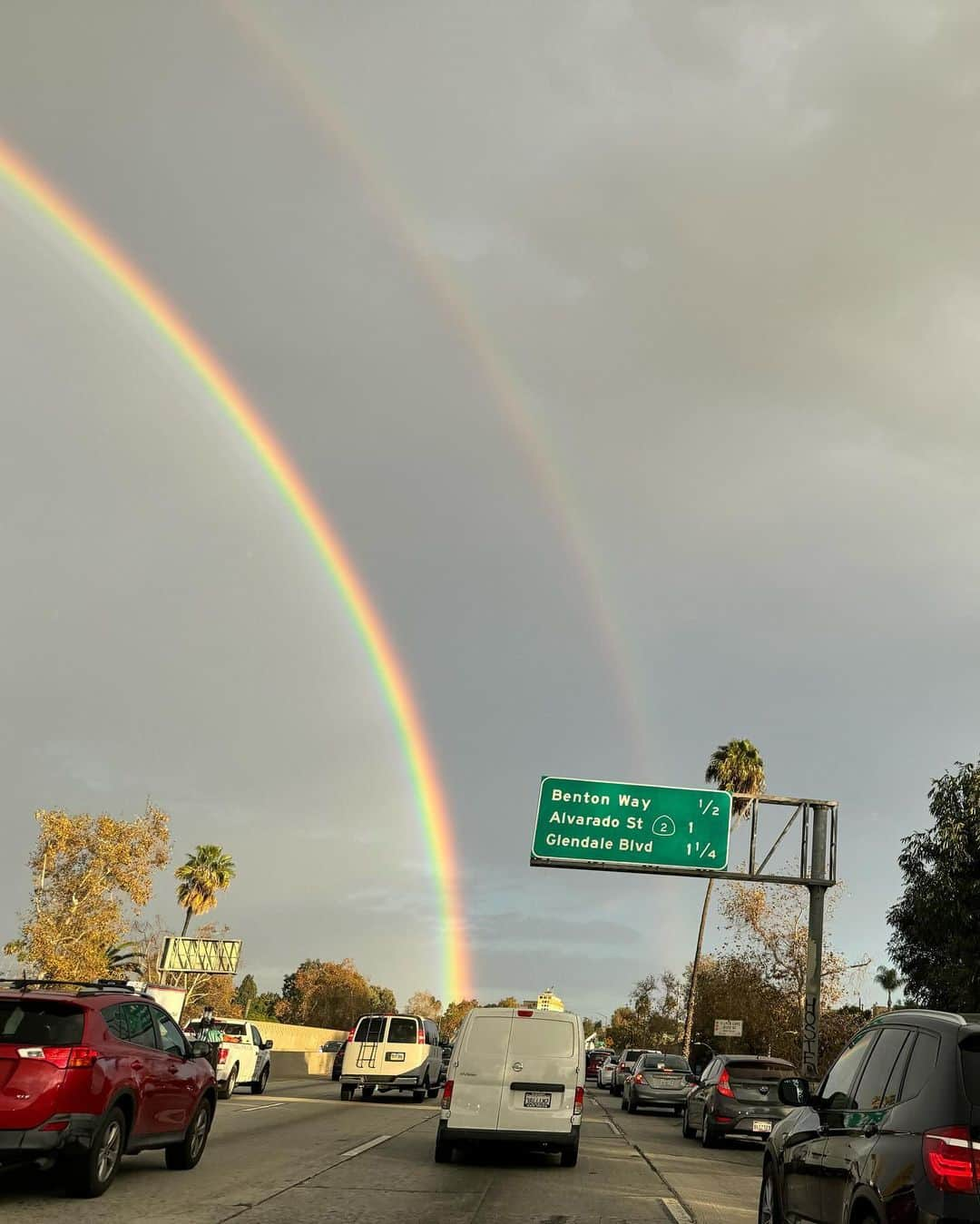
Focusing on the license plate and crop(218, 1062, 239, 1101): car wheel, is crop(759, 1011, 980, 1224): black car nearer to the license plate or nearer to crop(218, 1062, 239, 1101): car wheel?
the license plate

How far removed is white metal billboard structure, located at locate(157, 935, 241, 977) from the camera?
5628 centimetres

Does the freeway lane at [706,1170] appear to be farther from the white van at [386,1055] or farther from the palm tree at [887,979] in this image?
the palm tree at [887,979]

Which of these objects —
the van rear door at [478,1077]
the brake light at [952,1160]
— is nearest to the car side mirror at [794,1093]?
the brake light at [952,1160]

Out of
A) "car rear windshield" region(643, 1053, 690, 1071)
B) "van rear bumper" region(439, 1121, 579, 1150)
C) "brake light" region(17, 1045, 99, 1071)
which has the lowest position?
"van rear bumper" region(439, 1121, 579, 1150)

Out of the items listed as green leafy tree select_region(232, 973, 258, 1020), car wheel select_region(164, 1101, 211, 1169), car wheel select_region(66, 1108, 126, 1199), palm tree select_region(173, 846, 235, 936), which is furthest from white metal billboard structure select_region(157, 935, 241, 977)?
green leafy tree select_region(232, 973, 258, 1020)

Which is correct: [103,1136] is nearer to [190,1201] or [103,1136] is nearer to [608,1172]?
[190,1201]

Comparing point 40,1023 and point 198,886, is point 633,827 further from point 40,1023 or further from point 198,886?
point 198,886

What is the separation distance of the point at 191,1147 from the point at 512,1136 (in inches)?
152

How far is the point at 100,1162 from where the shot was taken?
9.97m

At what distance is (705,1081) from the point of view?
2059 centimetres

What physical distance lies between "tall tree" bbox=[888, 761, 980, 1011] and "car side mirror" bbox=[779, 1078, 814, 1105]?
75.8 ft

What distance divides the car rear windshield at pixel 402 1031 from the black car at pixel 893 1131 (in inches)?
930

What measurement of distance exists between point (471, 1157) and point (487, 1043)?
211 centimetres

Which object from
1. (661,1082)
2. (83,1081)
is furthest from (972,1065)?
(661,1082)
